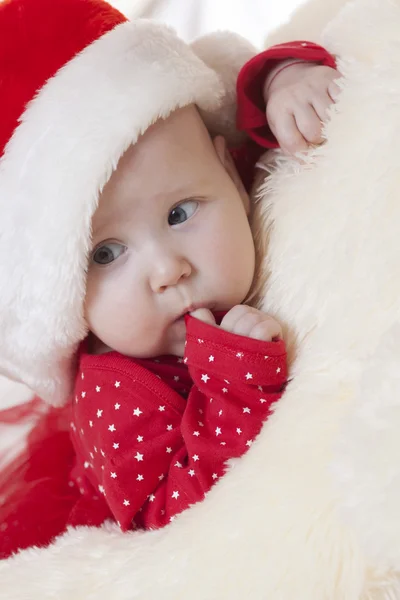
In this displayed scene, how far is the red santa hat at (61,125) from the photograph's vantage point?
2.22 ft

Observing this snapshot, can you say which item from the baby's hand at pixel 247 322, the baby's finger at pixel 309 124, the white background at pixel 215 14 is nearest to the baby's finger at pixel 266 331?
the baby's hand at pixel 247 322

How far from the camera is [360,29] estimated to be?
0.70 metres

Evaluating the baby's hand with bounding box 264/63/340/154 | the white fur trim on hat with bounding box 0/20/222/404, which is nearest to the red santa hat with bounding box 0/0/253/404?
the white fur trim on hat with bounding box 0/20/222/404

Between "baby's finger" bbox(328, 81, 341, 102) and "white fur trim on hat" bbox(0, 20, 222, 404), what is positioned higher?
"baby's finger" bbox(328, 81, 341, 102)

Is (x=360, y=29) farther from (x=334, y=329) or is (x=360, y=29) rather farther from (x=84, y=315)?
(x=84, y=315)

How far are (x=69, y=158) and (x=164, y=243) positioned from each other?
5.5 inches

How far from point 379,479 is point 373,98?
397 mm

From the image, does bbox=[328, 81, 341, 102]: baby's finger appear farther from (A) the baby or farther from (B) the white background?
(B) the white background

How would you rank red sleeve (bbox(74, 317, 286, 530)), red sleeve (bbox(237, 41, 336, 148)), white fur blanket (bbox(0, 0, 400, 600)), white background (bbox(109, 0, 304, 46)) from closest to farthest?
white fur blanket (bbox(0, 0, 400, 600)) → red sleeve (bbox(74, 317, 286, 530)) → red sleeve (bbox(237, 41, 336, 148)) → white background (bbox(109, 0, 304, 46))

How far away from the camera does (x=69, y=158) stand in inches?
26.6

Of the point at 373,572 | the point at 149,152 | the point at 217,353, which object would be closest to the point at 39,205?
the point at 149,152

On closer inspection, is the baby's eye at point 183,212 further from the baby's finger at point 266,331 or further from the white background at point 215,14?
the white background at point 215,14

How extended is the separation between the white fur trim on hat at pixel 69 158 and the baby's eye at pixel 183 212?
104 mm

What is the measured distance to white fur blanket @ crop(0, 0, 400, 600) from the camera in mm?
438
